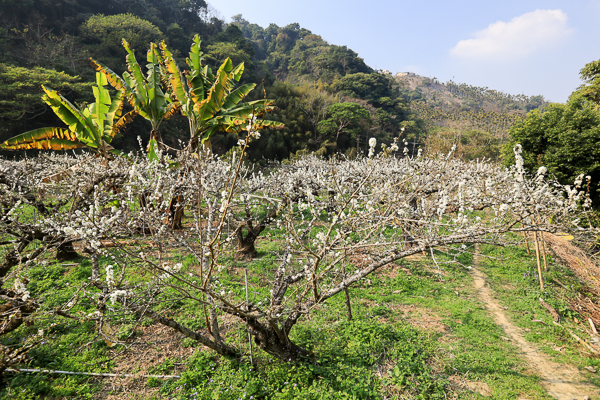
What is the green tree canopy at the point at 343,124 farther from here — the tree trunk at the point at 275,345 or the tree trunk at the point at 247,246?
the tree trunk at the point at 275,345

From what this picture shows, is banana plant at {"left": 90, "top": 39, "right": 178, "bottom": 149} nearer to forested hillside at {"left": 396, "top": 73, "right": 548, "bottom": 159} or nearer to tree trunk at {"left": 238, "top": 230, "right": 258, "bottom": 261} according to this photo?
tree trunk at {"left": 238, "top": 230, "right": 258, "bottom": 261}

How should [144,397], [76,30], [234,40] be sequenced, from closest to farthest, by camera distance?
[144,397]
[76,30]
[234,40]

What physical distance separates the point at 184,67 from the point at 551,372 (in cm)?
3079

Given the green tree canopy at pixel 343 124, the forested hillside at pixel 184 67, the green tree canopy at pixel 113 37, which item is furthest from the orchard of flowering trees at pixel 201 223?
the green tree canopy at pixel 343 124

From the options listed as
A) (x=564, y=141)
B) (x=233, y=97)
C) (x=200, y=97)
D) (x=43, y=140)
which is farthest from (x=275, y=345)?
(x=564, y=141)

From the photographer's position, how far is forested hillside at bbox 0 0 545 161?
60.6 feet

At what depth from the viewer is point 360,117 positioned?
30422mm

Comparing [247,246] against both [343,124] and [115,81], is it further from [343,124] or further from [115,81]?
[343,124]

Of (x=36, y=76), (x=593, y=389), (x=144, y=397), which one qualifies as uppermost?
(x=36, y=76)

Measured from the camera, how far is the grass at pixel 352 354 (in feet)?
10.6

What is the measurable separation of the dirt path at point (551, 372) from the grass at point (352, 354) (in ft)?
0.54

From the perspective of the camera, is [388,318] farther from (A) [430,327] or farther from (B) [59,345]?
(B) [59,345]

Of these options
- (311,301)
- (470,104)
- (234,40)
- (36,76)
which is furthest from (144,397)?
(470,104)

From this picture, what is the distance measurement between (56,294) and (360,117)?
100 feet
